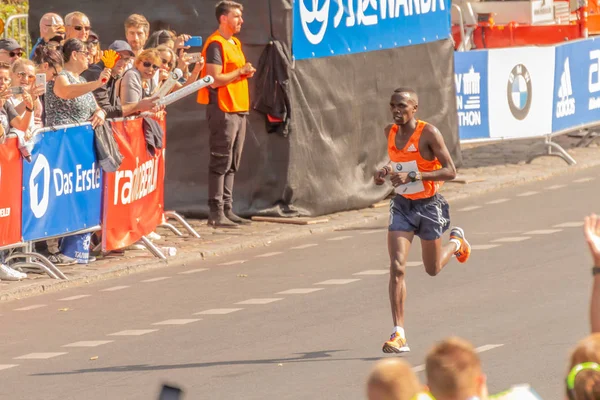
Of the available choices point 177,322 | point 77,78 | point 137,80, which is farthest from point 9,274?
point 137,80

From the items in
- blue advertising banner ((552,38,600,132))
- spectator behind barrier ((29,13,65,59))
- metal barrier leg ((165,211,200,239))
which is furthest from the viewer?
blue advertising banner ((552,38,600,132))

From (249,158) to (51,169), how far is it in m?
3.97

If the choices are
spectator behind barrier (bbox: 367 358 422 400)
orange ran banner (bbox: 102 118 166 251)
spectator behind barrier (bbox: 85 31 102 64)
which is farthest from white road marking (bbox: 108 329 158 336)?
spectator behind barrier (bbox: 367 358 422 400)

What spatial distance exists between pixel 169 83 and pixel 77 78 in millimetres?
1382

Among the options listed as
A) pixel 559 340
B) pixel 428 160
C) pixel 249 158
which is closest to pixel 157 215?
pixel 249 158

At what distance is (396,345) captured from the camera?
9758mm

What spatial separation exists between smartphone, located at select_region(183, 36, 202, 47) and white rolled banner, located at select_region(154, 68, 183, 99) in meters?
1.63

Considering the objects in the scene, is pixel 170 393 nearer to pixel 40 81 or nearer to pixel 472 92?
pixel 40 81

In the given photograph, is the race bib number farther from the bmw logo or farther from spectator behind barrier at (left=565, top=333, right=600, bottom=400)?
the bmw logo

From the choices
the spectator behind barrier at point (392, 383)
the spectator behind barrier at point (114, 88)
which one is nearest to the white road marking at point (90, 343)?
the spectator behind barrier at point (114, 88)

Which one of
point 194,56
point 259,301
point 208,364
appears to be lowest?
point 259,301

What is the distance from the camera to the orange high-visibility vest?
15.8 m

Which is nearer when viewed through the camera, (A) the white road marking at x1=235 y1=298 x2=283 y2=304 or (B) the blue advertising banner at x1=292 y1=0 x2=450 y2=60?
(A) the white road marking at x1=235 y1=298 x2=283 y2=304

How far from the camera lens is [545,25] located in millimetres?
28547
